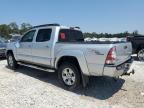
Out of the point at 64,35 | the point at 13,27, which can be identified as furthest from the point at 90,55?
the point at 13,27

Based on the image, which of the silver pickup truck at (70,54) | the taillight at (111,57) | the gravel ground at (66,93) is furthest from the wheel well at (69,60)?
the taillight at (111,57)

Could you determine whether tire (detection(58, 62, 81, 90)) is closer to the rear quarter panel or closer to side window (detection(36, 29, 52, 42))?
the rear quarter panel

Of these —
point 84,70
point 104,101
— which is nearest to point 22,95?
point 84,70

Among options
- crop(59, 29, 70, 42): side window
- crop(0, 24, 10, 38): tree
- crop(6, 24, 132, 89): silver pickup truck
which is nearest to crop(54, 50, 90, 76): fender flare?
crop(6, 24, 132, 89): silver pickup truck

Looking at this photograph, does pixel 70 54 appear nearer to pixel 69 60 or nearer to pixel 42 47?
pixel 69 60

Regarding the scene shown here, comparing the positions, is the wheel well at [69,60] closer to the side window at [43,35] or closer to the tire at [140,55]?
the side window at [43,35]

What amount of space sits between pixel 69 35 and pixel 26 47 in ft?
6.82

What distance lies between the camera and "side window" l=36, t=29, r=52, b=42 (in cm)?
760

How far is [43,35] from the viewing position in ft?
26.0

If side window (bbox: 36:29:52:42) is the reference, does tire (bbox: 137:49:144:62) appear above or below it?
below

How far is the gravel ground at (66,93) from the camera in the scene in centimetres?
557

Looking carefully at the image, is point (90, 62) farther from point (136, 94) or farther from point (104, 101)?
point (136, 94)

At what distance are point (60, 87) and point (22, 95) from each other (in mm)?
1461

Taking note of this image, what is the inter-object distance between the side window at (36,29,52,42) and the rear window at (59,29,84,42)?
1.42 ft
